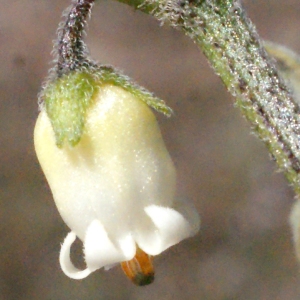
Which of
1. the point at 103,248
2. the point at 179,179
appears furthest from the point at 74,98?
the point at 179,179

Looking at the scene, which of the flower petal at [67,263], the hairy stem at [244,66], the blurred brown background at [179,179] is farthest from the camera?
the blurred brown background at [179,179]

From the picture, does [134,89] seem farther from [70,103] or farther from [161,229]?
[161,229]

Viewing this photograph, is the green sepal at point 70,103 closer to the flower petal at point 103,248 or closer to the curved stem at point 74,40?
the curved stem at point 74,40

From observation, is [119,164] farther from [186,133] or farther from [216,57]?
[186,133]

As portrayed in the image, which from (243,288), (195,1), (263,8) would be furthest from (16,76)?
(195,1)

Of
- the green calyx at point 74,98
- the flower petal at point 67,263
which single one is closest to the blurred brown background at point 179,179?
the flower petal at point 67,263

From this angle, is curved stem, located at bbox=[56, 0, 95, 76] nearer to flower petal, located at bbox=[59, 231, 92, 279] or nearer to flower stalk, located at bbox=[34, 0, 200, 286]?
flower stalk, located at bbox=[34, 0, 200, 286]

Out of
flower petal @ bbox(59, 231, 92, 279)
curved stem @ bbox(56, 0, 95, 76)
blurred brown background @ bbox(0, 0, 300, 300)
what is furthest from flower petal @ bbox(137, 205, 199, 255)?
blurred brown background @ bbox(0, 0, 300, 300)
